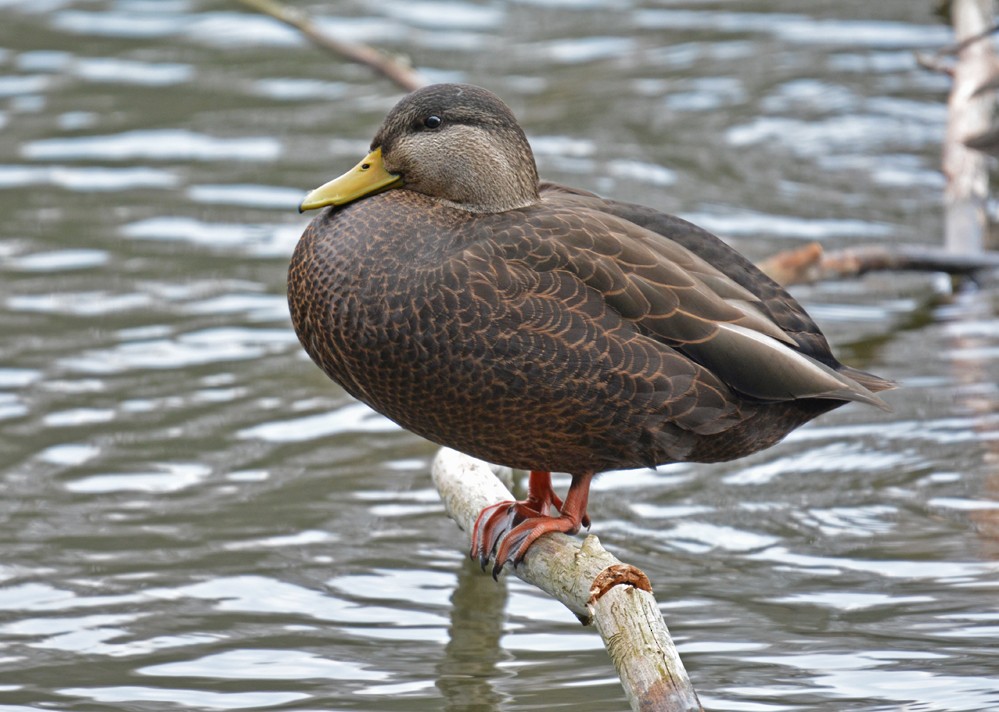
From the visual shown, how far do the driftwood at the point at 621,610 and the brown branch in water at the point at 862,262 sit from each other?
133 inches

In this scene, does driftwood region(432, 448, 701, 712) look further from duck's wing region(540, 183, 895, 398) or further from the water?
duck's wing region(540, 183, 895, 398)

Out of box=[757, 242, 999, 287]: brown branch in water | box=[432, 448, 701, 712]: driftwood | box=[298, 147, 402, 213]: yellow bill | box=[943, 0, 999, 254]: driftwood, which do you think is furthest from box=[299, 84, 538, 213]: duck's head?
box=[943, 0, 999, 254]: driftwood

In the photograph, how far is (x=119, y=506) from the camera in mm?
6707

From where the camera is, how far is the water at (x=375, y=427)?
5.47 meters

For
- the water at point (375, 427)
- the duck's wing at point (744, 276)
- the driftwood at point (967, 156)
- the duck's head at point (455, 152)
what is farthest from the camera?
the driftwood at point (967, 156)

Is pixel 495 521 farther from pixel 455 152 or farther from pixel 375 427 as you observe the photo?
pixel 375 427

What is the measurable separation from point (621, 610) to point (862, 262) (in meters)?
4.61

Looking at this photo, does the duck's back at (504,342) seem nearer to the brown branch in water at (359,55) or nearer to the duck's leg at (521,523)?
the duck's leg at (521,523)

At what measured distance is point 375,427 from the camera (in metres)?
7.55

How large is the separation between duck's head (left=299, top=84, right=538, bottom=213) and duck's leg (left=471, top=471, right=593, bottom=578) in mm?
918

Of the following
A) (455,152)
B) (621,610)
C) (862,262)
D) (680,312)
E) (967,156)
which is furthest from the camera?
(967,156)

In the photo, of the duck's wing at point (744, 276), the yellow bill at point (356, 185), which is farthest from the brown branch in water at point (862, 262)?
the yellow bill at point (356, 185)

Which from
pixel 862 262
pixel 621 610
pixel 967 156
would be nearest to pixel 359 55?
pixel 862 262

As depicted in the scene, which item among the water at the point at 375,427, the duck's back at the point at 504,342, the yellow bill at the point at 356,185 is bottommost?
the water at the point at 375,427
